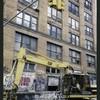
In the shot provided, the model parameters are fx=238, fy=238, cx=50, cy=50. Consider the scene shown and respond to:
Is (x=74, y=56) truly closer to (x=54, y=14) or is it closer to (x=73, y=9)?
(x=54, y=14)

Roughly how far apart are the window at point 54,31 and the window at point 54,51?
63.3 inches

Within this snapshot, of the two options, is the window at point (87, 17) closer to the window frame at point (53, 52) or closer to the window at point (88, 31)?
the window at point (88, 31)

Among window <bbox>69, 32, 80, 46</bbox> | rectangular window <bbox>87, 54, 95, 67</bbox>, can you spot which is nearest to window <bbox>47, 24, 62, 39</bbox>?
window <bbox>69, 32, 80, 46</bbox>

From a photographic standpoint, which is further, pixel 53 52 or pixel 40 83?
pixel 53 52

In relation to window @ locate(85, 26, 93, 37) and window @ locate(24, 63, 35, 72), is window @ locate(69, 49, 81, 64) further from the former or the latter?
window @ locate(24, 63, 35, 72)

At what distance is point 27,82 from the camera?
27703mm

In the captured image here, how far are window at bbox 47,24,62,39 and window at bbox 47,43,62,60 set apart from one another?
1608mm

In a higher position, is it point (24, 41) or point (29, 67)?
point (24, 41)

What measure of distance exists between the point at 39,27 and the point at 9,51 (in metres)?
7.09

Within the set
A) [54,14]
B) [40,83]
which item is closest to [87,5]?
[54,14]

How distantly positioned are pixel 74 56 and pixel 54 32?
21.3 ft

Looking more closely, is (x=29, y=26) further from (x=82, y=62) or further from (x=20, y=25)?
(x=82, y=62)

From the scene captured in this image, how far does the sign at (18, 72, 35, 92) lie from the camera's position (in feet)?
88.4

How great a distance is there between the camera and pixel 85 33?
44.7m
